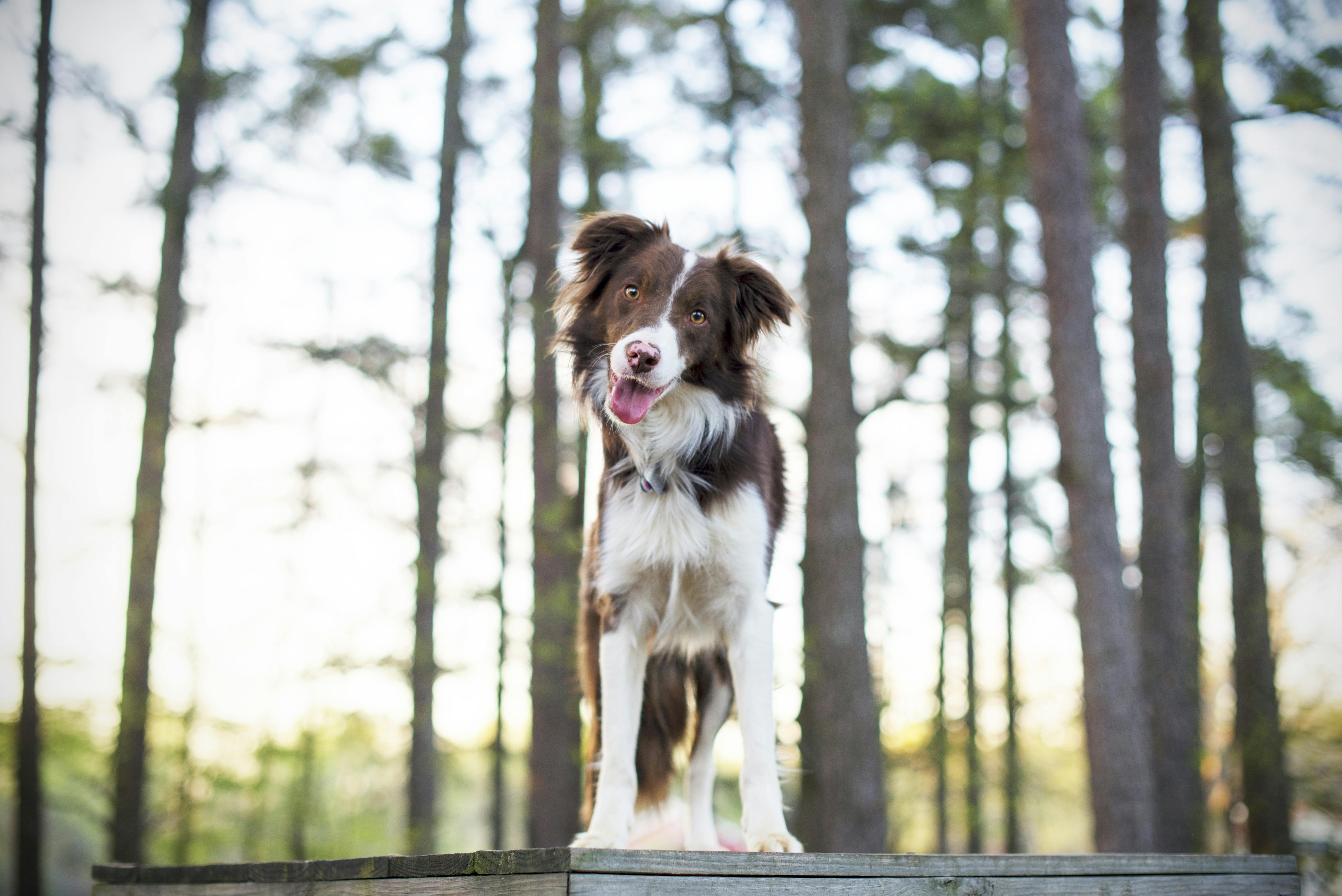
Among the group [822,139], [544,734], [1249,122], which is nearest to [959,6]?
[1249,122]

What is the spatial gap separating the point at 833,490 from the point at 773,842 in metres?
5.49

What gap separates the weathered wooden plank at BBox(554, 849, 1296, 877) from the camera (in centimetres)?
257

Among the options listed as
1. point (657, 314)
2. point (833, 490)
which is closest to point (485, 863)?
point (657, 314)

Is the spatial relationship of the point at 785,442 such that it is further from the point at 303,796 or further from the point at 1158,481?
the point at 303,796

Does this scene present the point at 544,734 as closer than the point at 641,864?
No

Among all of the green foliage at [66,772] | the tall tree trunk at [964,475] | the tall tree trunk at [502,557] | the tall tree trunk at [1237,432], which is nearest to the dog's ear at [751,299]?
the green foliage at [66,772]

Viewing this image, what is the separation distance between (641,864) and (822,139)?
7684mm

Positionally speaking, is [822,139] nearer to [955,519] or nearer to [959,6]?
[959,6]

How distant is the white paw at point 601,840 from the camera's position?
341cm

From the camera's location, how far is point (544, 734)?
472 inches

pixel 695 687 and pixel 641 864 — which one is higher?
pixel 695 687

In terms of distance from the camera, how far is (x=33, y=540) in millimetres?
11625

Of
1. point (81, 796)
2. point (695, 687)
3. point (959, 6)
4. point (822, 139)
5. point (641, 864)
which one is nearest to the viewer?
point (641, 864)

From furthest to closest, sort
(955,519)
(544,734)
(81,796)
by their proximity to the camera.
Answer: (955,519)
(81,796)
(544,734)
